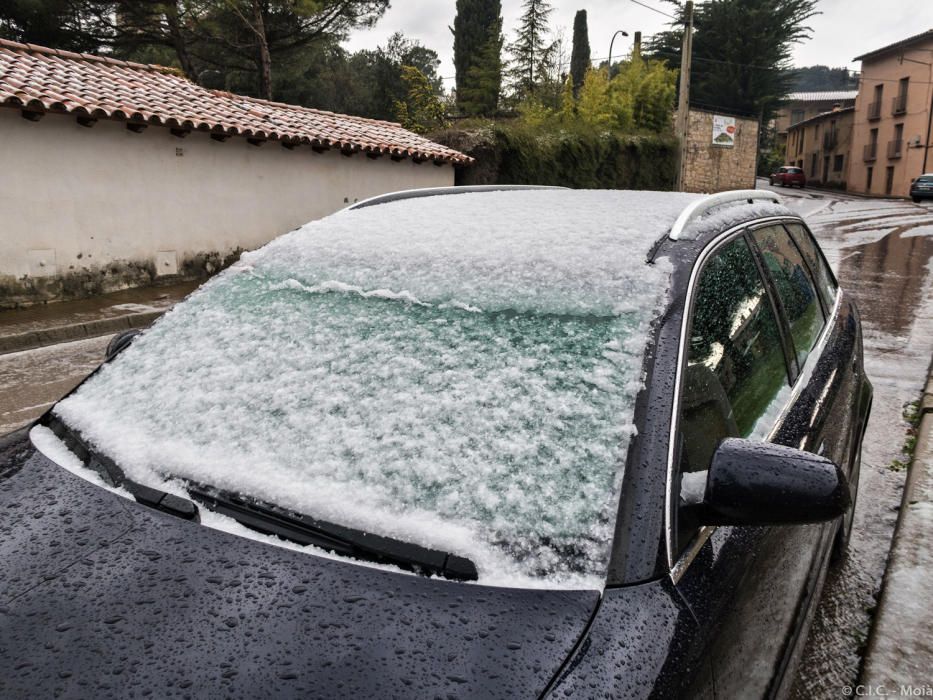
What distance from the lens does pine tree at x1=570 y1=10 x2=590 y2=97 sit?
36219mm

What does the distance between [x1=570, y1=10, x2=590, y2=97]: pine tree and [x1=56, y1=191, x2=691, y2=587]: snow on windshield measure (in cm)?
3793

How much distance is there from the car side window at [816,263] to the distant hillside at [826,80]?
3974 inches

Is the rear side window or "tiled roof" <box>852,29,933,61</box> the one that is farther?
"tiled roof" <box>852,29,933,61</box>

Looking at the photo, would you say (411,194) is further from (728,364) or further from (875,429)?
(875,429)

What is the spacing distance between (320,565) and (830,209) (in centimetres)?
2837

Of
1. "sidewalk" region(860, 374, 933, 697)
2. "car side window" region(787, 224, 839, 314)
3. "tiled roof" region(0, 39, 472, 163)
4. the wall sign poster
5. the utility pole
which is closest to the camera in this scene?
"sidewalk" region(860, 374, 933, 697)

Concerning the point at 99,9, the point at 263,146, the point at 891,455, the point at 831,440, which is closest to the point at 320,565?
the point at 831,440

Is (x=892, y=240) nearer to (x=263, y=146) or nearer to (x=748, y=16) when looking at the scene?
(x=263, y=146)

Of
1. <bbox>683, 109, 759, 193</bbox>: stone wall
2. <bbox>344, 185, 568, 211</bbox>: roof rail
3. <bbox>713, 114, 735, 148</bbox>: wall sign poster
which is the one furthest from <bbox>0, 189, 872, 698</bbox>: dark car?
<bbox>713, 114, 735, 148</bbox>: wall sign poster

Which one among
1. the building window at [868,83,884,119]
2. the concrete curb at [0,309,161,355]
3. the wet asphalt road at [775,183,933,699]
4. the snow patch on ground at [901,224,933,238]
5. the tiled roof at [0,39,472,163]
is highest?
the building window at [868,83,884,119]

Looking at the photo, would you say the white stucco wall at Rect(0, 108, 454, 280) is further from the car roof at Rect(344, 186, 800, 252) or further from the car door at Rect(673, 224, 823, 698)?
the car door at Rect(673, 224, 823, 698)

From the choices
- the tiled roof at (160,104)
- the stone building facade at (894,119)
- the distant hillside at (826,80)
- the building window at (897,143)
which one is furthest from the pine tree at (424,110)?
the distant hillside at (826,80)

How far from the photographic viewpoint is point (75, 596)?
109cm

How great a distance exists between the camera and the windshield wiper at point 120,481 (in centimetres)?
127
